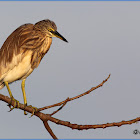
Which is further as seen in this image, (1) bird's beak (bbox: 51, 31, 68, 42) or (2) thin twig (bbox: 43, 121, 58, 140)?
(1) bird's beak (bbox: 51, 31, 68, 42)

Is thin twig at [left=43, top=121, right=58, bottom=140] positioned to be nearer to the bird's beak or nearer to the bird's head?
the bird's beak

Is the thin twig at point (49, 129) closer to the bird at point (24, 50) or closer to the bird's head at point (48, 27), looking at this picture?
the bird at point (24, 50)

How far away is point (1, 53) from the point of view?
185 inches

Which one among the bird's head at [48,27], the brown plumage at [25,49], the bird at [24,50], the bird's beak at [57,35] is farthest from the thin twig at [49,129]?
the bird's head at [48,27]

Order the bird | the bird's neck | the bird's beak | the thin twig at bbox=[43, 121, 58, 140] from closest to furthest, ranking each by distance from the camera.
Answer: the thin twig at bbox=[43, 121, 58, 140] → the bird's beak → the bird → the bird's neck

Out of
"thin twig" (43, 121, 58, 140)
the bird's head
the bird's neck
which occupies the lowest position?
"thin twig" (43, 121, 58, 140)

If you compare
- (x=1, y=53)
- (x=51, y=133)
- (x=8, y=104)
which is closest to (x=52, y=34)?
(x=1, y=53)

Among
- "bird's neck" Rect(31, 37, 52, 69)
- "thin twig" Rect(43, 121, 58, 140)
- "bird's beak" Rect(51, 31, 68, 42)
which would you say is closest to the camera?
"thin twig" Rect(43, 121, 58, 140)

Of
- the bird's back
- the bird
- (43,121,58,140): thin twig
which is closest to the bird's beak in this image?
the bird

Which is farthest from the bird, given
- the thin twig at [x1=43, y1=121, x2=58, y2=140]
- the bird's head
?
the thin twig at [x1=43, y1=121, x2=58, y2=140]

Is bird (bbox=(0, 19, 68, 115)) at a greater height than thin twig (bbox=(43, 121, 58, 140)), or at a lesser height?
greater

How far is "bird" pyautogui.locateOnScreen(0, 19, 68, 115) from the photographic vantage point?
14.6 ft

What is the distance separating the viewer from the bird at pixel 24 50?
446 centimetres

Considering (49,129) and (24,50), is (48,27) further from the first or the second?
(49,129)
